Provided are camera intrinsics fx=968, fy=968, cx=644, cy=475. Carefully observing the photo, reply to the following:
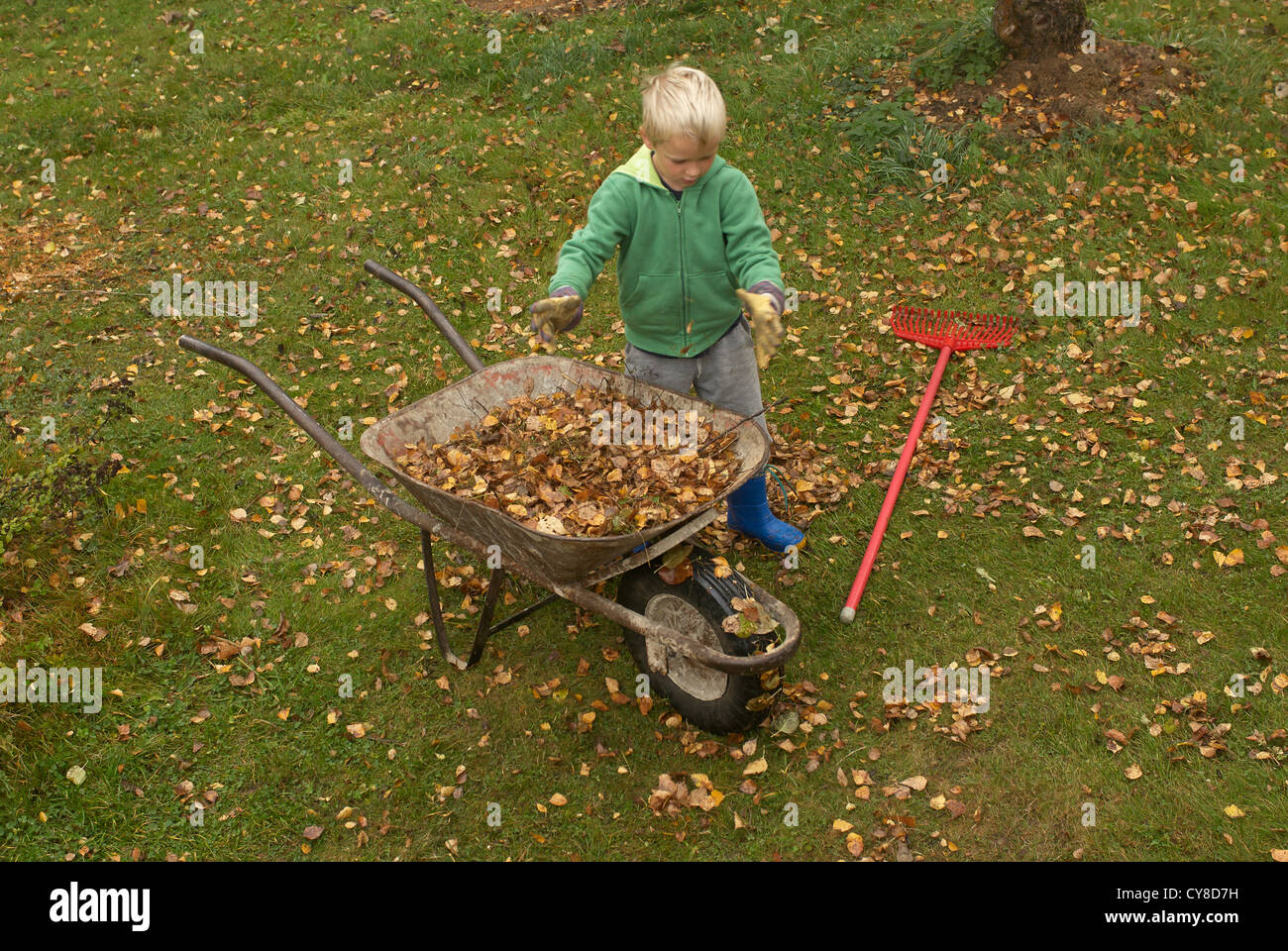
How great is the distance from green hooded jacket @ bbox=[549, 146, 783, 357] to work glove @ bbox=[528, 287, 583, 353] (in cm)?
9

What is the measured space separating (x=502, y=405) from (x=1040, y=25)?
624 centimetres

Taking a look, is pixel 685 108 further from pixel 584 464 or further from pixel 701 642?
pixel 701 642

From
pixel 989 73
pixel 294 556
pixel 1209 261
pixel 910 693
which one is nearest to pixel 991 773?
pixel 910 693

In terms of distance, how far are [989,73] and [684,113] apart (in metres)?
5.61

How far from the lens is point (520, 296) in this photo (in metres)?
7.09

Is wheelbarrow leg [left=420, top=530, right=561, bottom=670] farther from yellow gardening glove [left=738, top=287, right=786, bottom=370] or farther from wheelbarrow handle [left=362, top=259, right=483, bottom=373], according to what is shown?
yellow gardening glove [left=738, top=287, right=786, bottom=370]

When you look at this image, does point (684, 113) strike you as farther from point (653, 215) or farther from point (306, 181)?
point (306, 181)

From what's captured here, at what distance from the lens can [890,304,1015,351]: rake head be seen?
17.9 feet

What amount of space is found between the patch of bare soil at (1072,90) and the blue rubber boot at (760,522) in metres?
4.59

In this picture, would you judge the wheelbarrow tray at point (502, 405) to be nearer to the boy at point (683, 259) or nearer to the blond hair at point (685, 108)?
the boy at point (683, 259)

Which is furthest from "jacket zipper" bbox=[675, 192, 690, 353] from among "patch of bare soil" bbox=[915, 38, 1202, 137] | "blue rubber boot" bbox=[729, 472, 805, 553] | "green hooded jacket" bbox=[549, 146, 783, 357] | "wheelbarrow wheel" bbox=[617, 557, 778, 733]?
"patch of bare soil" bbox=[915, 38, 1202, 137]

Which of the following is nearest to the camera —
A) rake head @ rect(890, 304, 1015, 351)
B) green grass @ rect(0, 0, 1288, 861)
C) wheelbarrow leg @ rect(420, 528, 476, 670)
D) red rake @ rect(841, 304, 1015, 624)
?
green grass @ rect(0, 0, 1288, 861)

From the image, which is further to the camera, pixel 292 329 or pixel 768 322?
pixel 292 329

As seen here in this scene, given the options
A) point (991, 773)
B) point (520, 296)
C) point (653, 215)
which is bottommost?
point (991, 773)
